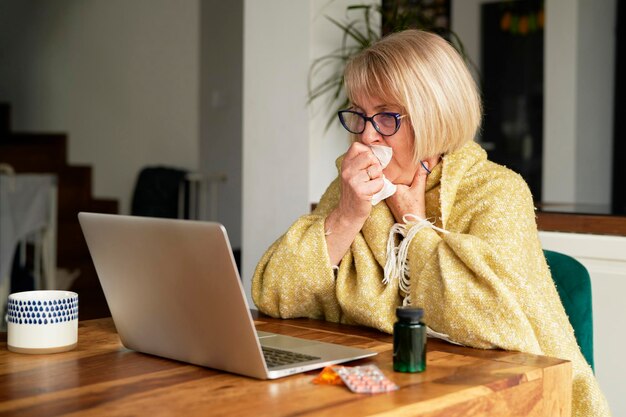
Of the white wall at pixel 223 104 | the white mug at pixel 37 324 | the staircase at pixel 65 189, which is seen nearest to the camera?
the white mug at pixel 37 324

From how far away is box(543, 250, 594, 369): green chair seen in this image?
187 centimetres

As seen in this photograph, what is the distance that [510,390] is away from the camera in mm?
1253

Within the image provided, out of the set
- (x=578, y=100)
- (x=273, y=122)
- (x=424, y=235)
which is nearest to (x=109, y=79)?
(x=578, y=100)

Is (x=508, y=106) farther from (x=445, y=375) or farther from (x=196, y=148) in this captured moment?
(x=445, y=375)

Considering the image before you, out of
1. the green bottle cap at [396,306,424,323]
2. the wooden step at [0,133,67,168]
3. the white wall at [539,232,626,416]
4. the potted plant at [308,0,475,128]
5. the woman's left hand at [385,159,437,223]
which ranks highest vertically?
the potted plant at [308,0,475,128]

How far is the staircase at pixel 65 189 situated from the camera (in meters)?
5.91

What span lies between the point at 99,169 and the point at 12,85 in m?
1.14

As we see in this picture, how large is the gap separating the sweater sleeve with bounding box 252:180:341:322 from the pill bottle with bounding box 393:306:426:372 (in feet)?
1.52

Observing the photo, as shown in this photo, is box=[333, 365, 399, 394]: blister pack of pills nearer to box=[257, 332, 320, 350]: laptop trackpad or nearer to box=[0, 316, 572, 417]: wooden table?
box=[0, 316, 572, 417]: wooden table

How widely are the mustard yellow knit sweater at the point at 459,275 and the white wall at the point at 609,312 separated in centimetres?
87

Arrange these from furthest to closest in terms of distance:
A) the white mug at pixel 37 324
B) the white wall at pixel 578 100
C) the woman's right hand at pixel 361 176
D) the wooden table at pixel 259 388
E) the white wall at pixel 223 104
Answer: the white wall at pixel 223 104
the white wall at pixel 578 100
the woman's right hand at pixel 361 176
the white mug at pixel 37 324
the wooden table at pixel 259 388

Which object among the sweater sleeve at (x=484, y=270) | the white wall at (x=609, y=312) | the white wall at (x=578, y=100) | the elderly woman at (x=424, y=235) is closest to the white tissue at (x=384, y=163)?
the elderly woman at (x=424, y=235)

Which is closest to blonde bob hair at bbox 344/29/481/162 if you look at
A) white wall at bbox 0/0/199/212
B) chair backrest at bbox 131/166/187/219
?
chair backrest at bbox 131/166/187/219

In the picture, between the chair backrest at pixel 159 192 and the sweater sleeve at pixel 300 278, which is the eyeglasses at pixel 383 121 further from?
the chair backrest at pixel 159 192
